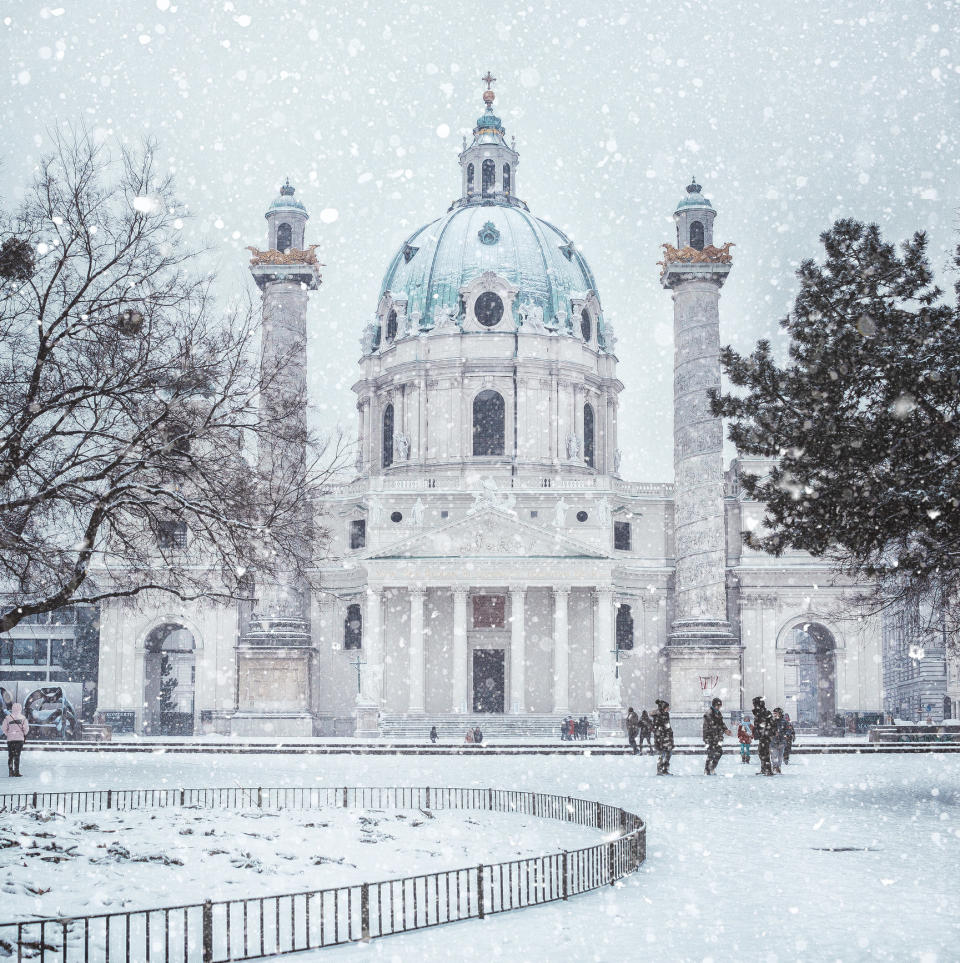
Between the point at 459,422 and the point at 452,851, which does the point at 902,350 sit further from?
the point at 459,422

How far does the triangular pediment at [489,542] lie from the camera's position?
61812 millimetres

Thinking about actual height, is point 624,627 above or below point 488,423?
below

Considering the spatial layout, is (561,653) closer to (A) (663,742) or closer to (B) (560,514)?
(B) (560,514)

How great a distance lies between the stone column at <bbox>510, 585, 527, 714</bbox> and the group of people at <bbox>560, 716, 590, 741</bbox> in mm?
4052

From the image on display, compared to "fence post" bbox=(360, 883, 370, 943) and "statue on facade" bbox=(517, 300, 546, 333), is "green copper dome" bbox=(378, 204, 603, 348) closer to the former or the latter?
"statue on facade" bbox=(517, 300, 546, 333)


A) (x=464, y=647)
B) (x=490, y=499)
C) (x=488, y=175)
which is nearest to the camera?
(x=464, y=647)

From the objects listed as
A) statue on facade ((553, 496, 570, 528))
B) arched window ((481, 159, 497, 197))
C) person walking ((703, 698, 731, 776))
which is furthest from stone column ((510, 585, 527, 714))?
arched window ((481, 159, 497, 197))

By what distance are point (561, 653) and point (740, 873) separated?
45.8 meters

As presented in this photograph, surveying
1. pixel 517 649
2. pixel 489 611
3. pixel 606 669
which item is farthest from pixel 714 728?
pixel 489 611

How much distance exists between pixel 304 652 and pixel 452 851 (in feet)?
140

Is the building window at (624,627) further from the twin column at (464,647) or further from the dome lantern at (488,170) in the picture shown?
the dome lantern at (488,170)

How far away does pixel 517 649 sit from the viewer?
61.2 meters

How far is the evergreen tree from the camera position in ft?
72.9

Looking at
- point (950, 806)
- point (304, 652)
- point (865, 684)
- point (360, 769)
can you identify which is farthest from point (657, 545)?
point (950, 806)
